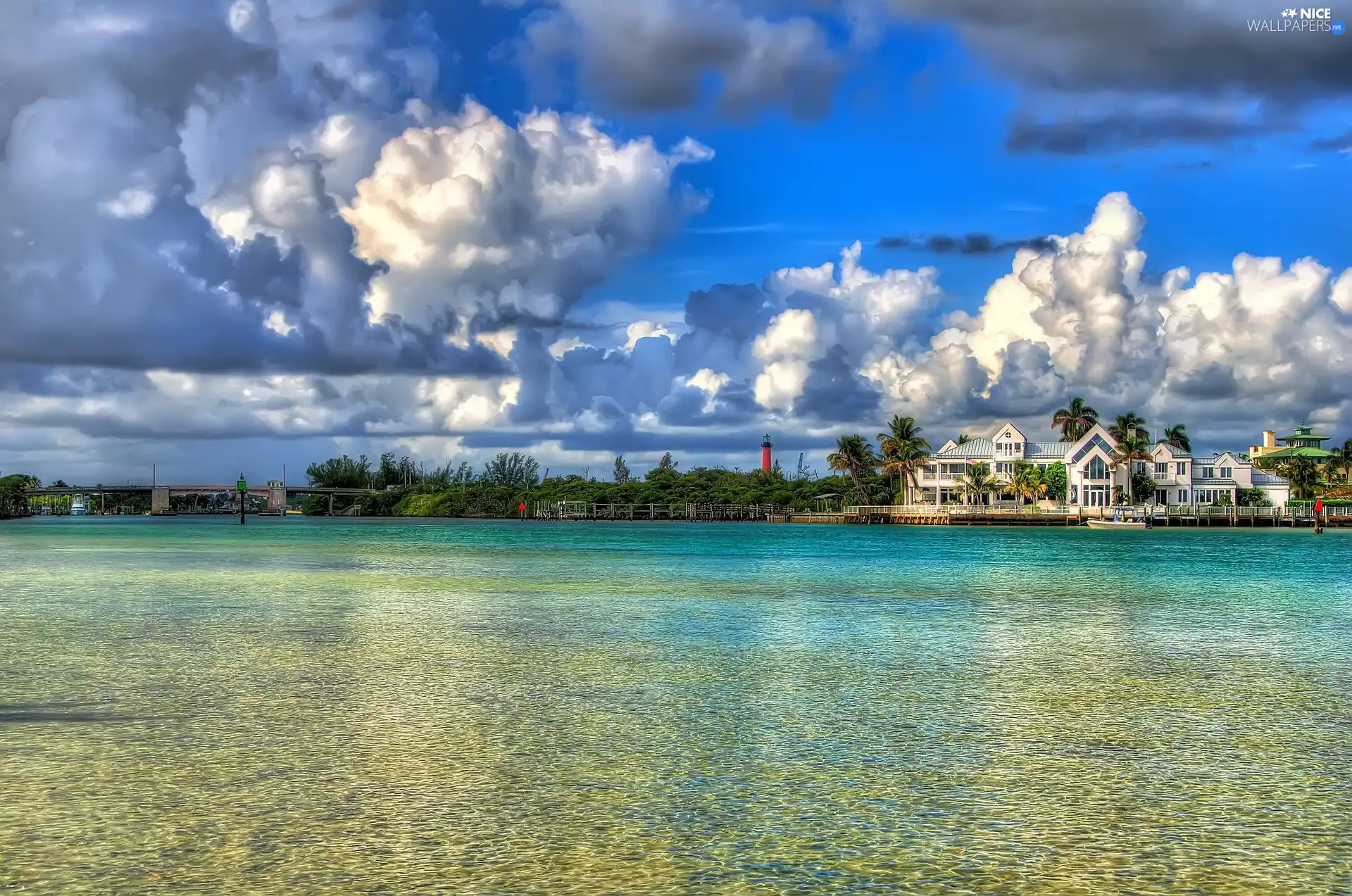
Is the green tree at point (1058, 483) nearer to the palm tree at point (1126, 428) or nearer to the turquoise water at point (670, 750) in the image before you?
the palm tree at point (1126, 428)

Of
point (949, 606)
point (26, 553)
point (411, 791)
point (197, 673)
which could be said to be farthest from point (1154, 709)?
point (26, 553)

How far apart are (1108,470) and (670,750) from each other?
147 meters

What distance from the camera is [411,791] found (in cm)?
1079

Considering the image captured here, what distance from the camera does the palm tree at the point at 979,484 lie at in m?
157

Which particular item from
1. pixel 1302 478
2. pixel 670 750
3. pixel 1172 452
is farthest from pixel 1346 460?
pixel 670 750

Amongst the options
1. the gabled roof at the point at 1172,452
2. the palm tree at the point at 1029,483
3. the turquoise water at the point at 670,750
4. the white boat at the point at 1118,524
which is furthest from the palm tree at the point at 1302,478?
the turquoise water at the point at 670,750

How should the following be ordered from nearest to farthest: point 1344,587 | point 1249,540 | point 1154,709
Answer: point 1154,709 < point 1344,587 < point 1249,540

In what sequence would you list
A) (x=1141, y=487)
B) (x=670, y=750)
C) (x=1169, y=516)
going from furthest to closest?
(x=1141, y=487) < (x=1169, y=516) < (x=670, y=750)

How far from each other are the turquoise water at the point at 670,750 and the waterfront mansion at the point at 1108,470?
12453cm

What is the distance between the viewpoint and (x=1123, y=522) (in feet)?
462

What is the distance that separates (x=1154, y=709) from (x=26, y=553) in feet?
207

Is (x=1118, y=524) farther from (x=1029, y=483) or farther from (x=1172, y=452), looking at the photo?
(x=1172, y=452)

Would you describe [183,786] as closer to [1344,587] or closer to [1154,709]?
[1154,709]

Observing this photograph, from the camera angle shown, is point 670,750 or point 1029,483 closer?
point 670,750
